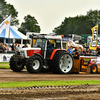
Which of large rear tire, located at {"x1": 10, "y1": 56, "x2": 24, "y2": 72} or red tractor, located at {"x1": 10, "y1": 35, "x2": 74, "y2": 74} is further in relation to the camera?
large rear tire, located at {"x1": 10, "y1": 56, "x2": 24, "y2": 72}

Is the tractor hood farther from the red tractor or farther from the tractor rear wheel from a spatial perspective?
the tractor rear wheel

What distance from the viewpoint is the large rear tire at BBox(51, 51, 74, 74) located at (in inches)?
533

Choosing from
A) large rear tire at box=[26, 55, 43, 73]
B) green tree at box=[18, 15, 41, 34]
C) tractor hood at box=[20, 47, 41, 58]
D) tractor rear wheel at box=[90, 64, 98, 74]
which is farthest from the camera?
green tree at box=[18, 15, 41, 34]

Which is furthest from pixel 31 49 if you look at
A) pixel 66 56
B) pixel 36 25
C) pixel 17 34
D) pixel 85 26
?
pixel 85 26

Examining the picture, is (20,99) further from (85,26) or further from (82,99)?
(85,26)

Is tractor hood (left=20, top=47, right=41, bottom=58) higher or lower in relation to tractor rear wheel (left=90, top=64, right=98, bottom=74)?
higher

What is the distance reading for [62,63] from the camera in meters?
14.3

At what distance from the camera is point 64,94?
712 centimetres

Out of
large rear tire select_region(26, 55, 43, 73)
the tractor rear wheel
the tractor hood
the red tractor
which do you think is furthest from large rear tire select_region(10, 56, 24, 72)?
the tractor rear wheel

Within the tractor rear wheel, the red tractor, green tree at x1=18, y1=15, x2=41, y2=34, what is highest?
green tree at x1=18, y1=15, x2=41, y2=34

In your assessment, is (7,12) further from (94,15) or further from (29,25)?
(94,15)

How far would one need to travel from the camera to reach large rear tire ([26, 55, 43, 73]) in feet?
42.2

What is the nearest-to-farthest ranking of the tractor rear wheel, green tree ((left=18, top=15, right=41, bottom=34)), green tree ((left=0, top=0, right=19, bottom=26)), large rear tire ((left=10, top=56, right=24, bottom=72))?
1. large rear tire ((left=10, top=56, right=24, bottom=72))
2. the tractor rear wheel
3. green tree ((left=0, top=0, right=19, bottom=26))
4. green tree ((left=18, top=15, right=41, bottom=34))

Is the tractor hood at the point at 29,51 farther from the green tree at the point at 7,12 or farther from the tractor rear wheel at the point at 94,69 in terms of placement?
the green tree at the point at 7,12
